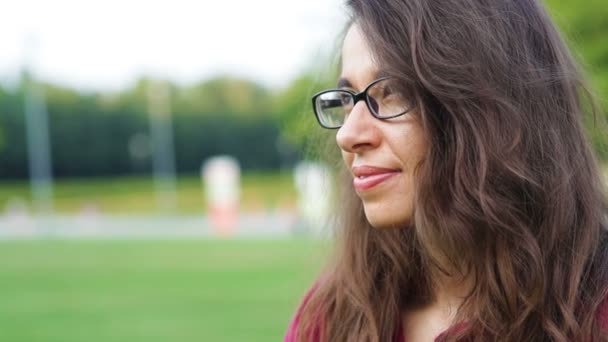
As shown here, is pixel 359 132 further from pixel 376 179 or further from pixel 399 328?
pixel 399 328

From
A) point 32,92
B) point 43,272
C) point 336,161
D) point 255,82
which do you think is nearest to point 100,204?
point 32,92

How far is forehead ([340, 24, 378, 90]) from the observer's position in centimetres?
159

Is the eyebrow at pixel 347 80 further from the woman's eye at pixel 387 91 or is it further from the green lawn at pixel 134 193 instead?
the green lawn at pixel 134 193

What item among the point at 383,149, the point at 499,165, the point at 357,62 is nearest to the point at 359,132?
the point at 383,149

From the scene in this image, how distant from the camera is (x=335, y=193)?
2.10 meters

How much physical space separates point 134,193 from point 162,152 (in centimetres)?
259

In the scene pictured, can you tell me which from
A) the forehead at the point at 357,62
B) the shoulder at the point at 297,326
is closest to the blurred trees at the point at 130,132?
the shoulder at the point at 297,326

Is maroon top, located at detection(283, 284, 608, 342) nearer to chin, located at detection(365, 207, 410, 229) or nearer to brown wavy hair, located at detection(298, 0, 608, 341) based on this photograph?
brown wavy hair, located at detection(298, 0, 608, 341)

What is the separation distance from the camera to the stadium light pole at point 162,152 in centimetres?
3859

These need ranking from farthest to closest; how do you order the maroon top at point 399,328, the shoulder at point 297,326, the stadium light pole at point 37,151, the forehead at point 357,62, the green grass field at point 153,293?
the stadium light pole at point 37,151, the green grass field at point 153,293, the shoulder at point 297,326, the forehead at point 357,62, the maroon top at point 399,328

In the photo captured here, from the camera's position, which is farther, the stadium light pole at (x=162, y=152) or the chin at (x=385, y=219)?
the stadium light pole at (x=162, y=152)

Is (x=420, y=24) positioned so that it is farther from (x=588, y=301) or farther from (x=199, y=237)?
(x=199, y=237)

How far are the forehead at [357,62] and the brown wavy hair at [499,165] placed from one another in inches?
1.0

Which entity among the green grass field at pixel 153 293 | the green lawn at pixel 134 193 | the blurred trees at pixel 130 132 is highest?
the blurred trees at pixel 130 132
